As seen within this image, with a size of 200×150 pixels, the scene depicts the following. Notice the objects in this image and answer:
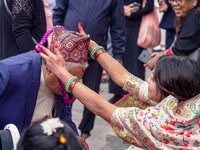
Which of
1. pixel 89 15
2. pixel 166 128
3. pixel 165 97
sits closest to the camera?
pixel 166 128

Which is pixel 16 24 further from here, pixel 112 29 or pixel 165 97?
pixel 165 97

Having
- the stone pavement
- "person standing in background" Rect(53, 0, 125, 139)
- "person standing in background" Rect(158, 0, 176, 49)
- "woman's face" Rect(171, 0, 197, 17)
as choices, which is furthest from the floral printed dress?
"person standing in background" Rect(158, 0, 176, 49)

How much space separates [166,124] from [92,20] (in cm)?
154

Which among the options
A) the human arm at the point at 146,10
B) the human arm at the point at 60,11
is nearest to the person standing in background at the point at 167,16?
the human arm at the point at 146,10

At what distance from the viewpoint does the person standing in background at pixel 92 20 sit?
276cm

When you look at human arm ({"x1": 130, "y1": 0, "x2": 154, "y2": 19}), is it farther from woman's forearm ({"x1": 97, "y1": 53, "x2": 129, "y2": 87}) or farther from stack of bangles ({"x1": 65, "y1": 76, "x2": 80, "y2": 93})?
stack of bangles ({"x1": 65, "y1": 76, "x2": 80, "y2": 93})

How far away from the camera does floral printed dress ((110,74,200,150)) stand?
1655mm

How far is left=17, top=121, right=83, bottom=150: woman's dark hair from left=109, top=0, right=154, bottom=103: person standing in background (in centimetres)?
298

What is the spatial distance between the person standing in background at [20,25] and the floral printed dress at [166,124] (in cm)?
120

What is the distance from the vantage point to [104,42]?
3006 millimetres

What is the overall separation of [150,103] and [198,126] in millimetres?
475

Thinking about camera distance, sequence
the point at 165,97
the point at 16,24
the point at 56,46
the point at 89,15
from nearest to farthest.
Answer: the point at 56,46, the point at 165,97, the point at 16,24, the point at 89,15

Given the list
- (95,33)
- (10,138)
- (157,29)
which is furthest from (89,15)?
(10,138)

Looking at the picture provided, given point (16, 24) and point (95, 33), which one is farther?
point (95, 33)
